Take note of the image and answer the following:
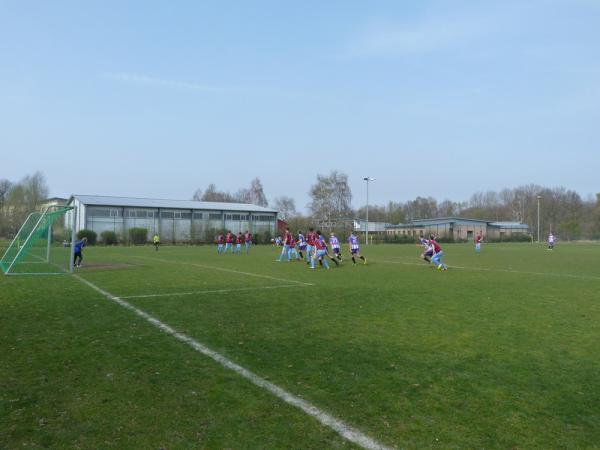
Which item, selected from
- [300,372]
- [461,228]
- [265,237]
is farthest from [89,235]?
[461,228]

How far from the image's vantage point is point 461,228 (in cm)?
9488

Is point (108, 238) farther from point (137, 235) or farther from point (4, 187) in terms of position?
point (4, 187)

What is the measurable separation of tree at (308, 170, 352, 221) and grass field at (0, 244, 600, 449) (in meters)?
73.4

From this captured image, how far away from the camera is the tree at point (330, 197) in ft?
278

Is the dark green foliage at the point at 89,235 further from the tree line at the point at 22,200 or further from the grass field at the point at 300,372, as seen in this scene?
the grass field at the point at 300,372

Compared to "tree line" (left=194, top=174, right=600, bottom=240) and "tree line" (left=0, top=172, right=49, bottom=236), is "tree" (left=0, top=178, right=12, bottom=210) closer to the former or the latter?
"tree line" (left=0, top=172, right=49, bottom=236)

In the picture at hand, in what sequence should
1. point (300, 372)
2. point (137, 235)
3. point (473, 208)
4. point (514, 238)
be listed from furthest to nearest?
1. point (473, 208)
2. point (514, 238)
3. point (137, 235)
4. point (300, 372)

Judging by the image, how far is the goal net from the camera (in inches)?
757

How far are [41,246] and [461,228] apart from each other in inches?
3312

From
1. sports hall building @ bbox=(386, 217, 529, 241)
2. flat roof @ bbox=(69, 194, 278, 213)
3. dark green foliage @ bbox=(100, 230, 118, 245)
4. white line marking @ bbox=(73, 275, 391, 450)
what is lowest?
white line marking @ bbox=(73, 275, 391, 450)

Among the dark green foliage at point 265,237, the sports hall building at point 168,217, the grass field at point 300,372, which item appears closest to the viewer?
the grass field at point 300,372

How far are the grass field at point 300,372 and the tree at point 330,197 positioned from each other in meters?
73.4

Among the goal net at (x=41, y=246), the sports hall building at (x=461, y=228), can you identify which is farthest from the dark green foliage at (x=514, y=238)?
the goal net at (x=41, y=246)

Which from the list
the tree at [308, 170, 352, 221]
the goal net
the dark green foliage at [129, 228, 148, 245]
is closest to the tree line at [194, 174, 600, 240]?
the tree at [308, 170, 352, 221]
